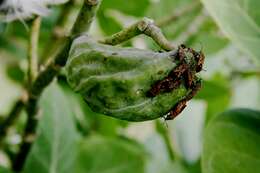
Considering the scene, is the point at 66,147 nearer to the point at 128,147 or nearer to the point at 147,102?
the point at 128,147

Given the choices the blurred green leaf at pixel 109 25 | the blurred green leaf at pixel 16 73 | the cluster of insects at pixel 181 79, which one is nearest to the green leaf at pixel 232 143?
the cluster of insects at pixel 181 79

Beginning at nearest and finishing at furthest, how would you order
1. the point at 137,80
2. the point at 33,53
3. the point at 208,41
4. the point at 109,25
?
1. the point at 137,80
2. the point at 33,53
3. the point at 109,25
4. the point at 208,41

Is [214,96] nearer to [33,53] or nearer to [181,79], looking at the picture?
[33,53]

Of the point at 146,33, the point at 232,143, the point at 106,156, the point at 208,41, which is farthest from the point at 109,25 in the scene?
the point at 146,33

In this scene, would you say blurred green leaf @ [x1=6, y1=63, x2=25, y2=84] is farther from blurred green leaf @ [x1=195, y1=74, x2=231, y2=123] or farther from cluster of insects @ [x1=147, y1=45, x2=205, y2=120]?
cluster of insects @ [x1=147, y1=45, x2=205, y2=120]

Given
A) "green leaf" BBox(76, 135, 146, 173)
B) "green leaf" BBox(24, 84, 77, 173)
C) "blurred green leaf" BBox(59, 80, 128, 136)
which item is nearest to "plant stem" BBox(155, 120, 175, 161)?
"blurred green leaf" BBox(59, 80, 128, 136)
